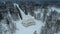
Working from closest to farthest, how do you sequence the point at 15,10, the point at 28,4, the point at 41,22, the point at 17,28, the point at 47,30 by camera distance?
1. the point at 47,30
2. the point at 17,28
3. the point at 41,22
4. the point at 15,10
5. the point at 28,4

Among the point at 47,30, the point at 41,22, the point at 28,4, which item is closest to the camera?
the point at 47,30

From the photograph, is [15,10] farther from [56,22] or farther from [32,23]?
[56,22]

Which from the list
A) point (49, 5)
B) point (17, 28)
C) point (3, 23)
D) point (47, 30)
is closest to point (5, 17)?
point (3, 23)

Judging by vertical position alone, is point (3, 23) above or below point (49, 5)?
below

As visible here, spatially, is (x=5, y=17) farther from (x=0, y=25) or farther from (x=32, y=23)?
(x=32, y=23)

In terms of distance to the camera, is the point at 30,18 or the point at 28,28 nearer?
the point at 28,28

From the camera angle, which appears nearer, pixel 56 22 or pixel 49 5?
pixel 56 22

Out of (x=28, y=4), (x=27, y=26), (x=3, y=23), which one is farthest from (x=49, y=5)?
(x=3, y=23)
